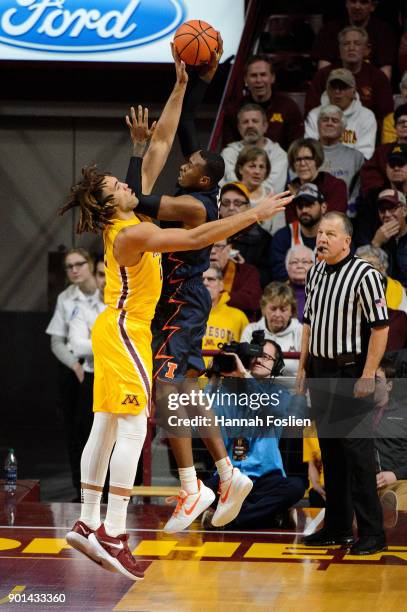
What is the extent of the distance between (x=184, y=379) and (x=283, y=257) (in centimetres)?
311

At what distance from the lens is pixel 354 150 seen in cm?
1026

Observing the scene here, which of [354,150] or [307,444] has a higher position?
[354,150]

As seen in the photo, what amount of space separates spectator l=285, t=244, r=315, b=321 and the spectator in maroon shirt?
3.44 ft

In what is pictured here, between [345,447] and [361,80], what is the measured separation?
4.88 meters

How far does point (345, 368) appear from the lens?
7031mm

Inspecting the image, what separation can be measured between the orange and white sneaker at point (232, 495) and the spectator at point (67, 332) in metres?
3.24

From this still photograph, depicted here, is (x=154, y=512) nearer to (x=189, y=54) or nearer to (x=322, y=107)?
(x=189, y=54)

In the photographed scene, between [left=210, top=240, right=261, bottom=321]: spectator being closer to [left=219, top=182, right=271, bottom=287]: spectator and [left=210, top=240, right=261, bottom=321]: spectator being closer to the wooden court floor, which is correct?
[left=219, top=182, right=271, bottom=287]: spectator

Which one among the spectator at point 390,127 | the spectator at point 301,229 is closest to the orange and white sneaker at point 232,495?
the spectator at point 301,229

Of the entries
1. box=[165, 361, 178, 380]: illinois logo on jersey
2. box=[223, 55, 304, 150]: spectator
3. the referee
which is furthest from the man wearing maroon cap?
box=[165, 361, 178, 380]: illinois logo on jersey

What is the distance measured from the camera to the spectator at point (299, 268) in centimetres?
909

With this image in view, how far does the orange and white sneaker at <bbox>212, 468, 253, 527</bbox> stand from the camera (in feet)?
21.1

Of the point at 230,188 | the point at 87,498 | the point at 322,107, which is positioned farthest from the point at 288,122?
the point at 87,498

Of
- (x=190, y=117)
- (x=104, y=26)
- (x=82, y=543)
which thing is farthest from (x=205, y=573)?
(x=104, y=26)
